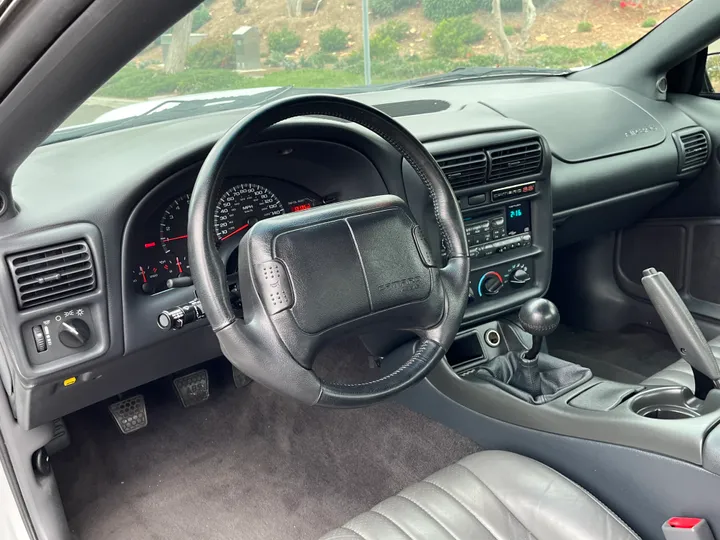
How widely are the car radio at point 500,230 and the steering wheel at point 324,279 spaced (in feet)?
A: 1.87

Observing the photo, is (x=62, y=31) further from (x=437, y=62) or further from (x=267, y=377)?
(x=437, y=62)

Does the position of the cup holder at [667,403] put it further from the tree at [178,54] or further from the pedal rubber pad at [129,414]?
the pedal rubber pad at [129,414]

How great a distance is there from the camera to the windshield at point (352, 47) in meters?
1.83

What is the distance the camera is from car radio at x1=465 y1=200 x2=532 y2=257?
208cm

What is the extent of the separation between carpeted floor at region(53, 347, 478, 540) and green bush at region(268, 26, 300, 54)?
3.44 ft

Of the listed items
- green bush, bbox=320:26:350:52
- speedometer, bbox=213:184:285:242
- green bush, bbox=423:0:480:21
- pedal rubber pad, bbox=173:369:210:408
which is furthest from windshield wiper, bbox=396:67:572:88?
pedal rubber pad, bbox=173:369:210:408

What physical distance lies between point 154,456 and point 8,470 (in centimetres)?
58

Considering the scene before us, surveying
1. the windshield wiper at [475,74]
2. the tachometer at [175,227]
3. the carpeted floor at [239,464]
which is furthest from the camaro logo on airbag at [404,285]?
the windshield wiper at [475,74]

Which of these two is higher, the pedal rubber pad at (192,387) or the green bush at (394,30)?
the green bush at (394,30)

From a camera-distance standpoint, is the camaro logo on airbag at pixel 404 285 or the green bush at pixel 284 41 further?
the green bush at pixel 284 41

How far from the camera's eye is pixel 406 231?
56.7 inches

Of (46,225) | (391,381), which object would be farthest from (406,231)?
(46,225)

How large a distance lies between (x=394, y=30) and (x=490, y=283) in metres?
0.90

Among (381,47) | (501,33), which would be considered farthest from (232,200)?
(501,33)
